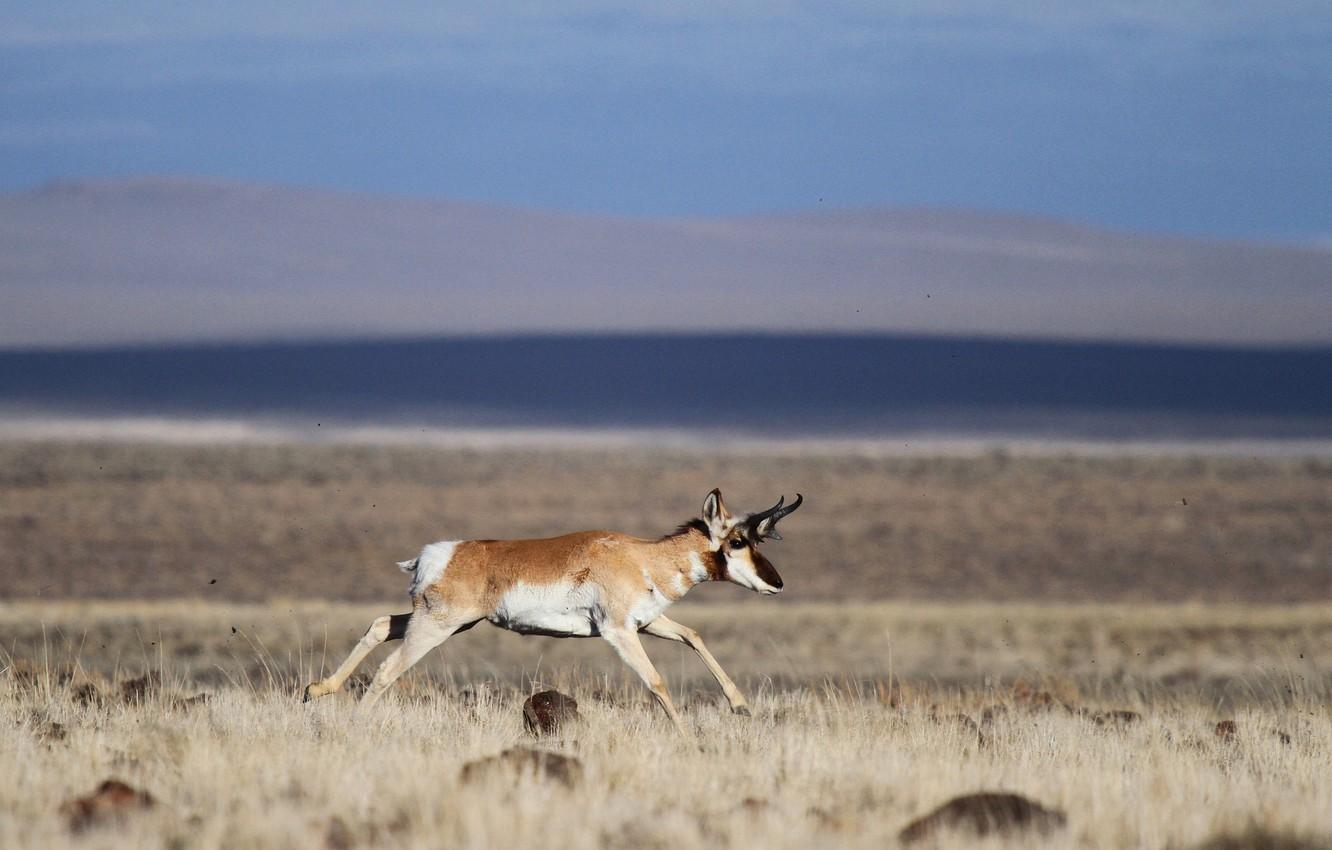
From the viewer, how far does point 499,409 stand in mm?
113438

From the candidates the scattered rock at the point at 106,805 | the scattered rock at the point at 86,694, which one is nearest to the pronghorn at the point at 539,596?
the scattered rock at the point at 86,694

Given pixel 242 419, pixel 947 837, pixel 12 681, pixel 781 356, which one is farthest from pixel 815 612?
pixel 781 356

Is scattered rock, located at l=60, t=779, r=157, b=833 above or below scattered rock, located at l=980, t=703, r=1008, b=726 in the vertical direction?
below

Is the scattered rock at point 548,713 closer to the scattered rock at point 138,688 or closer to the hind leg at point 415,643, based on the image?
the hind leg at point 415,643

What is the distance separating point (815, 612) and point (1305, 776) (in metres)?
21.2

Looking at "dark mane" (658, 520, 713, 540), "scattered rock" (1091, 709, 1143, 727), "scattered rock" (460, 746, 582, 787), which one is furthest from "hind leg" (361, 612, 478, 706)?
"scattered rock" (1091, 709, 1143, 727)

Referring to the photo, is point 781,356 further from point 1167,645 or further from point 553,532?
point 1167,645

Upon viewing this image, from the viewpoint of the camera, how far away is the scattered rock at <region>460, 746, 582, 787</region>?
308 inches

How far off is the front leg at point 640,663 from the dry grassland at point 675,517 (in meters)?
25.1

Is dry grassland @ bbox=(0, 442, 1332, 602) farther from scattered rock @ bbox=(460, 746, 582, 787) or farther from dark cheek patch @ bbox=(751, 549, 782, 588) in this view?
scattered rock @ bbox=(460, 746, 582, 787)

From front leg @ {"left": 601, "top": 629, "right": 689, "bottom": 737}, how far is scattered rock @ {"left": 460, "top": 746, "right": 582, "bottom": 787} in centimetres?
188

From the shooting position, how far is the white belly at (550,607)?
34.2 ft

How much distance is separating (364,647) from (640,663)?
67.3 inches

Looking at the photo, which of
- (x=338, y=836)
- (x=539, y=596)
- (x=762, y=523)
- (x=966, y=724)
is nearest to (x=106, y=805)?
(x=338, y=836)
